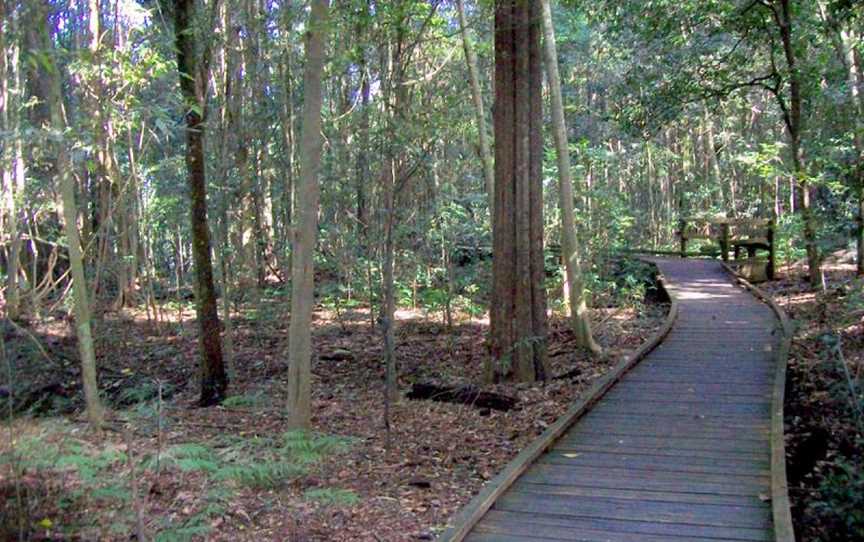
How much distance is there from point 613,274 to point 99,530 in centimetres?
1404

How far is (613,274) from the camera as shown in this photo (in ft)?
58.7

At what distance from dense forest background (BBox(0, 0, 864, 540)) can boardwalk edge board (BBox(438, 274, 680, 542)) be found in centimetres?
128

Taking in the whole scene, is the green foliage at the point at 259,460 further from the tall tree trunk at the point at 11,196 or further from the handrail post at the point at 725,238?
the handrail post at the point at 725,238

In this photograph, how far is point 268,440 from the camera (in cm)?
681

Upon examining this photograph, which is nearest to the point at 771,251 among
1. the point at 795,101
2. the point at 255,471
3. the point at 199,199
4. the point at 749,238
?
the point at 749,238

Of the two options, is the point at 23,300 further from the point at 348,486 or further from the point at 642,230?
the point at 642,230

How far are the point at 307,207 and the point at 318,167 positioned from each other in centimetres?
39

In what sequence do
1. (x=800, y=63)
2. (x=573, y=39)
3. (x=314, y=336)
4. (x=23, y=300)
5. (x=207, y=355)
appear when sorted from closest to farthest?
(x=207, y=355) → (x=800, y=63) → (x=314, y=336) → (x=23, y=300) → (x=573, y=39)

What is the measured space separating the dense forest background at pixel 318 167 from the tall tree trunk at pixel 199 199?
37mm

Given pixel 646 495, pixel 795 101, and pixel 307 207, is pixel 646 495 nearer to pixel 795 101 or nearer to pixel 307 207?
pixel 307 207

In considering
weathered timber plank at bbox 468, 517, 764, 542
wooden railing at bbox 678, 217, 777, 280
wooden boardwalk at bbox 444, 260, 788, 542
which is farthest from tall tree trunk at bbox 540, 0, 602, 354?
wooden railing at bbox 678, 217, 777, 280

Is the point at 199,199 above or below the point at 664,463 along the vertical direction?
above

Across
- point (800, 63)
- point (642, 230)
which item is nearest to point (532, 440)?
point (800, 63)

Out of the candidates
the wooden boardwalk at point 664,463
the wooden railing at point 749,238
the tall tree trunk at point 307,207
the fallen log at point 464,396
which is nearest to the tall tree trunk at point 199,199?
the fallen log at point 464,396
